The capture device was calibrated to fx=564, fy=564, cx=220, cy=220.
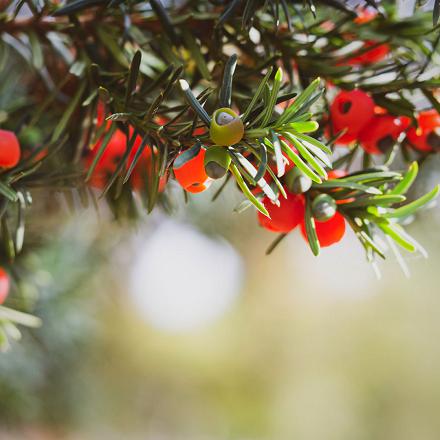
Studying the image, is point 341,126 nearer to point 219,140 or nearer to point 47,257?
point 219,140

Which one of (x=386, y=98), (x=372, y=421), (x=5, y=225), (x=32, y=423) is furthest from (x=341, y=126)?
(x=372, y=421)

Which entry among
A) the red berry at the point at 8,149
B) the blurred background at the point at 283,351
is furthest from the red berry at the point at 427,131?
the blurred background at the point at 283,351

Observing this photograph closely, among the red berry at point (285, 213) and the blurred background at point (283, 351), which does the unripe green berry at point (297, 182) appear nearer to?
the red berry at point (285, 213)

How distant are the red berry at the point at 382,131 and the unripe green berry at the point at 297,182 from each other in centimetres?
10

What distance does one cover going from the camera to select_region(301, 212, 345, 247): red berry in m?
0.35

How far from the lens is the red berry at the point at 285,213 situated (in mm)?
338

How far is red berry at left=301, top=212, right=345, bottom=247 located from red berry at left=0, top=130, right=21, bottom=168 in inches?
8.0

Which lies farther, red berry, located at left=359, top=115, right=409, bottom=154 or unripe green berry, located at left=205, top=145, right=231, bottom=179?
red berry, located at left=359, top=115, right=409, bottom=154

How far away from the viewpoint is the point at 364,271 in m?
3.46

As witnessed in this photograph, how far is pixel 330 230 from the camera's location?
35 centimetres

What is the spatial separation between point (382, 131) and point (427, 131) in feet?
0.13

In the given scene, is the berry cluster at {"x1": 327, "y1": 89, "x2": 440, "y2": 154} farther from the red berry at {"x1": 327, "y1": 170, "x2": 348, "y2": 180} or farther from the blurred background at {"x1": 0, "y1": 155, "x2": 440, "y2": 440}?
the blurred background at {"x1": 0, "y1": 155, "x2": 440, "y2": 440}

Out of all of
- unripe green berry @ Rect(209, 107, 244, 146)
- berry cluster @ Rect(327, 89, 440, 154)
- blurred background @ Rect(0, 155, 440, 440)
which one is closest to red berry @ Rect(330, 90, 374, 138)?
berry cluster @ Rect(327, 89, 440, 154)

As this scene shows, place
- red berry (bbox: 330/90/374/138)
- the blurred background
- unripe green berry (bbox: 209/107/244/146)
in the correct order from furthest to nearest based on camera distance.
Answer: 1. the blurred background
2. red berry (bbox: 330/90/374/138)
3. unripe green berry (bbox: 209/107/244/146)
